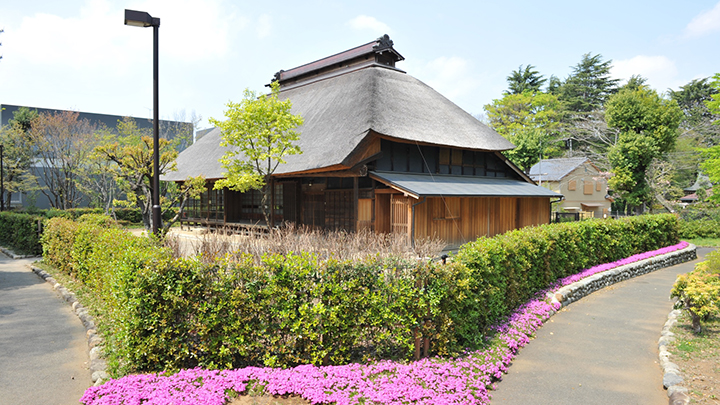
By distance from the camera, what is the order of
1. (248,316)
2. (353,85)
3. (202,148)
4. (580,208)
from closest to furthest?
(248,316)
(353,85)
(202,148)
(580,208)

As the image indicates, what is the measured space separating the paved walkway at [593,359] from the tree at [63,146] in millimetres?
27521

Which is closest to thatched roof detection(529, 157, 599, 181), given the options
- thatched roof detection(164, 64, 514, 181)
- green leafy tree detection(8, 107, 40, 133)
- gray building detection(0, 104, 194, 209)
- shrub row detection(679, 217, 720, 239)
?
shrub row detection(679, 217, 720, 239)

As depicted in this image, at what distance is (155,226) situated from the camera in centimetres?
793

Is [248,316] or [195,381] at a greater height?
[248,316]

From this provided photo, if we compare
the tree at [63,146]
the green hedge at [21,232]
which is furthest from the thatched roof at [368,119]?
the tree at [63,146]

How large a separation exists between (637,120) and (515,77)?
22113 millimetres

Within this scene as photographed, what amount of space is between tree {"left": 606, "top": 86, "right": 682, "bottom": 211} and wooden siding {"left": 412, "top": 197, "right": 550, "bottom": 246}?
850 centimetres

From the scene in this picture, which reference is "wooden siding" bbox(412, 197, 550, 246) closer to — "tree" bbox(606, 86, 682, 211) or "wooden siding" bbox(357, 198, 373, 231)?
"wooden siding" bbox(357, 198, 373, 231)

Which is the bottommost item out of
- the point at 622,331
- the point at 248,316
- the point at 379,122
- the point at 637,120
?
the point at 622,331

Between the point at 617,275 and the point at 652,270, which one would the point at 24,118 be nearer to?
the point at 617,275

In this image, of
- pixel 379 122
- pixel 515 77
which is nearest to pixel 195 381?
pixel 379 122

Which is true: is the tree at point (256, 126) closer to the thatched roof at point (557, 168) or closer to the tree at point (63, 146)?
the tree at point (63, 146)

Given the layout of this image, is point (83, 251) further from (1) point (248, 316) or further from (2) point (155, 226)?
(1) point (248, 316)

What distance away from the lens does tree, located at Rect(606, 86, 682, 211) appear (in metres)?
23.3
